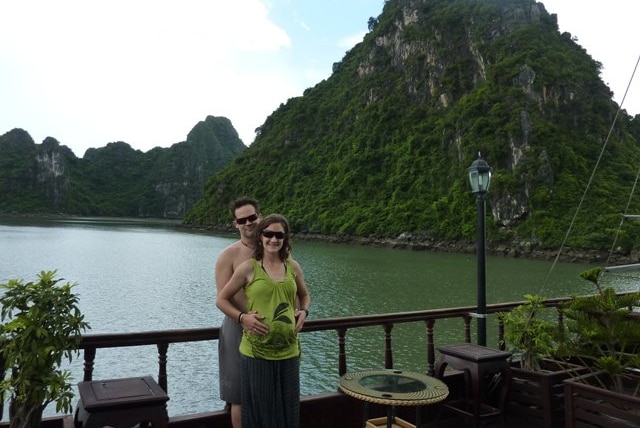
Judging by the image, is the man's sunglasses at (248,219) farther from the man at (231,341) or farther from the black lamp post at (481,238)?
the black lamp post at (481,238)

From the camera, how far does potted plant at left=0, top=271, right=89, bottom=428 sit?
2418 millimetres

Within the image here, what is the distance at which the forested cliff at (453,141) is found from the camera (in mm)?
59625

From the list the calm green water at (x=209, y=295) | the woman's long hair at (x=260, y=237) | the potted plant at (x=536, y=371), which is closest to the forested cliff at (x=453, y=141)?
the calm green water at (x=209, y=295)

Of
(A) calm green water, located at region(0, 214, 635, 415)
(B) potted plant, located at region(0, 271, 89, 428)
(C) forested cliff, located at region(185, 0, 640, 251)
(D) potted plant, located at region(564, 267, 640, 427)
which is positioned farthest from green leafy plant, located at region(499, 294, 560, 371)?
(C) forested cliff, located at region(185, 0, 640, 251)

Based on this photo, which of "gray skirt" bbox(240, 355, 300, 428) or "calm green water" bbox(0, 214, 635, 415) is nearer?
"gray skirt" bbox(240, 355, 300, 428)

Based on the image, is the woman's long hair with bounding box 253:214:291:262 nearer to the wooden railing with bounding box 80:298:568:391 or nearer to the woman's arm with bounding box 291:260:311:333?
the woman's arm with bounding box 291:260:311:333

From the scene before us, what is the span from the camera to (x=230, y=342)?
302cm

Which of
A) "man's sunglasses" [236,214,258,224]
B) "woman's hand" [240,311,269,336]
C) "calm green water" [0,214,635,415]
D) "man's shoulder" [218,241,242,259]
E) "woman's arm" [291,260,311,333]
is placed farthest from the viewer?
"calm green water" [0,214,635,415]

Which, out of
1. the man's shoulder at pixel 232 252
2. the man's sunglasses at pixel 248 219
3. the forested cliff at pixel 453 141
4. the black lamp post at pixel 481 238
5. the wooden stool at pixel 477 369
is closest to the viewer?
the man's shoulder at pixel 232 252

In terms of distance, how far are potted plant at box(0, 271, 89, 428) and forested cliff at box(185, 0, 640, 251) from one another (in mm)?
50605

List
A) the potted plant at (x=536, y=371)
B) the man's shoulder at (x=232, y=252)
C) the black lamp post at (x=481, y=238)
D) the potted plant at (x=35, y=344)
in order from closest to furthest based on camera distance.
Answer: the potted plant at (x=35, y=344) < the man's shoulder at (x=232, y=252) < the potted plant at (x=536, y=371) < the black lamp post at (x=481, y=238)

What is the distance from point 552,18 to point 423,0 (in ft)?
92.8

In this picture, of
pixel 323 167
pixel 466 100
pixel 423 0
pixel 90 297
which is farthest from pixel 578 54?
pixel 90 297

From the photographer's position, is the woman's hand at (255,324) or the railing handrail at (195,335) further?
the railing handrail at (195,335)
